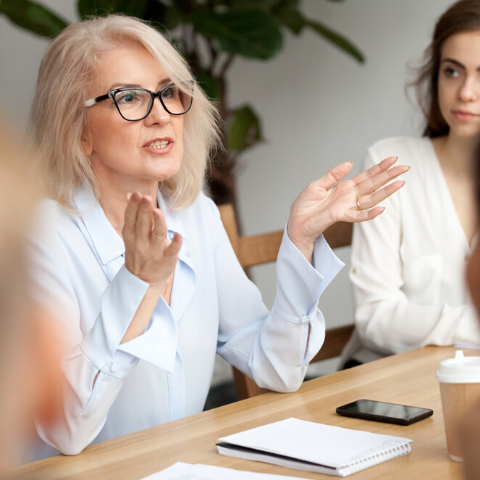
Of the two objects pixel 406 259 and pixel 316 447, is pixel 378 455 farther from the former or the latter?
pixel 406 259

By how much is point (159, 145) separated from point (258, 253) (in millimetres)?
435

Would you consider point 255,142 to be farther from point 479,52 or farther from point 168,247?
point 168,247

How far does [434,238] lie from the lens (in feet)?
6.09

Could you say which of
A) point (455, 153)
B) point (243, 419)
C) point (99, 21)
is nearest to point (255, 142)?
point (455, 153)

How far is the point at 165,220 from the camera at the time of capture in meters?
1.18

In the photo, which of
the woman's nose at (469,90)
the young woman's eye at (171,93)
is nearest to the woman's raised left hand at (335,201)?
the young woman's eye at (171,93)

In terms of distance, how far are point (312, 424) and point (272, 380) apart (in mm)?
257

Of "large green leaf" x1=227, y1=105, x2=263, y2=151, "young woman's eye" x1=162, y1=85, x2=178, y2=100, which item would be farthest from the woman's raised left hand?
"large green leaf" x1=227, y1=105, x2=263, y2=151

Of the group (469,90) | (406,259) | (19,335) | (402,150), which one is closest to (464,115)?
(469,90)

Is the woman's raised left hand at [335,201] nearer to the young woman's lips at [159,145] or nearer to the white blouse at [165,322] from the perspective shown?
the white blouse at [165,322]

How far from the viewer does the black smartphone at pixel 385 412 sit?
0.99m

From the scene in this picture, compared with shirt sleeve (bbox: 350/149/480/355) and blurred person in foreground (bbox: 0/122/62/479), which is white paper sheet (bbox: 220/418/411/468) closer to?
blurred person in foreground (bbox: 0/122/62/479)

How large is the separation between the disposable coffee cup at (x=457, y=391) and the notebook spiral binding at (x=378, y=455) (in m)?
0.06

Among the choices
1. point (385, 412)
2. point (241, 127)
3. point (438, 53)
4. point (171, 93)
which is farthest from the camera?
point (241, 127)
